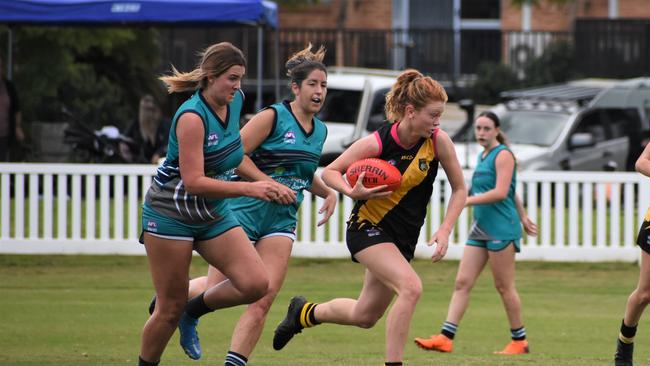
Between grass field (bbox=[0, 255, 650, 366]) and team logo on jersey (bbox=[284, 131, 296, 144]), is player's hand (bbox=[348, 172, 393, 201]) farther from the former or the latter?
grass field (bbox=[0, 255, 650, 366])

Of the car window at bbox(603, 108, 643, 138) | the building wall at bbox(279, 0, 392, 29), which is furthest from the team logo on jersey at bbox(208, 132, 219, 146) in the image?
the building wall at bbox(279, 0, 392, 29)

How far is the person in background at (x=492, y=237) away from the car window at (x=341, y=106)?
11.4 meters

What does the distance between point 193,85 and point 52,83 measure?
674 inches

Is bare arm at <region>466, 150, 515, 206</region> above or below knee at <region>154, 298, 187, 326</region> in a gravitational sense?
above

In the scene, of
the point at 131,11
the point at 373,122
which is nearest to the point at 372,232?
the point at 131,11

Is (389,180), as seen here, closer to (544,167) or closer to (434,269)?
(434,269)

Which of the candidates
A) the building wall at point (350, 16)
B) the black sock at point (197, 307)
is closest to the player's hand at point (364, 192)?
the black sock at point (197, 307)

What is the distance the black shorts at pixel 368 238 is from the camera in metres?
7.74

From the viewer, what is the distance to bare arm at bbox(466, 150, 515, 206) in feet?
33.2

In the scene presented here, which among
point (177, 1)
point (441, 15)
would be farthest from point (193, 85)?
point (441, 15)

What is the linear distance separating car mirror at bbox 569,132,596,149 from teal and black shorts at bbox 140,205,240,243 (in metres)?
14.8

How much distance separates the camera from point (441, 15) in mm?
32969

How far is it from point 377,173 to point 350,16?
25.8m

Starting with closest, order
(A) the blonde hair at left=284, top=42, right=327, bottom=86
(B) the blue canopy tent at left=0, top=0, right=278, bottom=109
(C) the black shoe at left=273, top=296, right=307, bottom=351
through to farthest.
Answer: (A) the blonde hair at left=284, top=42, right=327, bottom=86
(C) the black shoe at left=273, top=296, right=307, bottom=351
(B) the blue canopy tent at left=0, top=0, right=278, bottom=109
